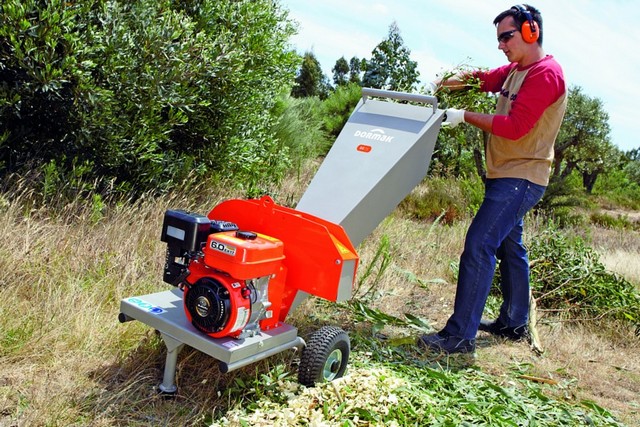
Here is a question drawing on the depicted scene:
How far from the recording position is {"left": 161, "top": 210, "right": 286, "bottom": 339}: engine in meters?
2.62

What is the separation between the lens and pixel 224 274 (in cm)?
271

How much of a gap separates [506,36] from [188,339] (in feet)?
8.57

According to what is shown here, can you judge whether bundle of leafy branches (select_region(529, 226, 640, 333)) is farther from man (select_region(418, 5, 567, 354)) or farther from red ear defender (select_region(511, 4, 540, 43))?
red ear defender (select_region(511, 4, 540, 43))

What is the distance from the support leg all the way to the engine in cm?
13

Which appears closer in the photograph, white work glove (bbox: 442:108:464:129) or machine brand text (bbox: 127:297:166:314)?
machine brand text (bbox: 127:297:166:314)

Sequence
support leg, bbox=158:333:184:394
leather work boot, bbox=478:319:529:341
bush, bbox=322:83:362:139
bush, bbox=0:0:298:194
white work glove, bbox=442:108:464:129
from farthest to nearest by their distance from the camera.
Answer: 1. bush, bbox=322:83:362:139
2. leather work boot, bbox=478:319:529:341
3. bush, bbox=0:0:298:194
4. white work glove, bbox=442:108:464:129
5. support leg, bbox=158:333:184:394

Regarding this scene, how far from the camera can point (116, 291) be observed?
3.61 meters

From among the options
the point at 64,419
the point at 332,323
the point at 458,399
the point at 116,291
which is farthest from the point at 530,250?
the point at 64,419

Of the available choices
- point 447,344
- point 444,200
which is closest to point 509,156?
point 447,344

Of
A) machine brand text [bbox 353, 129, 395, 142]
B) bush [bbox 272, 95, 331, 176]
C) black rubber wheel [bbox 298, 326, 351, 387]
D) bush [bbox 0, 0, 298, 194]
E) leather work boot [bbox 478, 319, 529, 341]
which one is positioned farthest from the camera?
bush [bbox 272, 95, 331, 176]

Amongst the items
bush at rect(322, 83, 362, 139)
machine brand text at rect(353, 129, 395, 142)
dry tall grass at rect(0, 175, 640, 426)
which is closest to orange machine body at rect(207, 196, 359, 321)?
dry tall grass at rect(0, 175, 640, 426)

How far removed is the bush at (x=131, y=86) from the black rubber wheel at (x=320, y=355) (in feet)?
8.01

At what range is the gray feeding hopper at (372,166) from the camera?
131 inches

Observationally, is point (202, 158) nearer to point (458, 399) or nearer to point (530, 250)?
point (530, 250)
